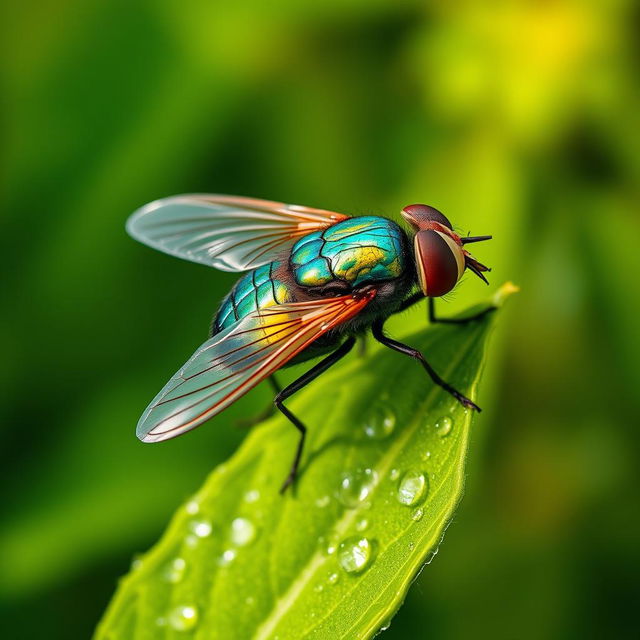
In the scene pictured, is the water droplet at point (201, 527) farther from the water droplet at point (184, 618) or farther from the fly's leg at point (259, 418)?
the fly's leg at point (259, 418)

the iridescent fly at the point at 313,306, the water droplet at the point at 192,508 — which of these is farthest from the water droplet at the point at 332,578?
the water droplet at the point at 192,508

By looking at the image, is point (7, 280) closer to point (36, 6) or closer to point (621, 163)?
point (36, 6)

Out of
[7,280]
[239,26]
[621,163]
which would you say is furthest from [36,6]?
[621,163]

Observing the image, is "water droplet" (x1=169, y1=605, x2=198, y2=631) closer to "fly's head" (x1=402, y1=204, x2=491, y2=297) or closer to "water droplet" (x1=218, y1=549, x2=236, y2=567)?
"water droplet" (x1=218, y1=549, x2=236, y2=567)

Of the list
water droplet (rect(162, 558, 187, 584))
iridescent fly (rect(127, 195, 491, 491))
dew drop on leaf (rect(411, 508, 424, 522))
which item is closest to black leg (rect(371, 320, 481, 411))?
iridescent fly (rect(127, 195, 491, 491))

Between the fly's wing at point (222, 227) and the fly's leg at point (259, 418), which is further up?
the fly's wing at point (222, 227)

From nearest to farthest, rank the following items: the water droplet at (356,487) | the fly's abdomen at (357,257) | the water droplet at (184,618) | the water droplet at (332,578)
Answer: the water droplet at (332,578) → the water droplet at (184,618) → the water droplet at (356,487) → the fly's abdomen at (357,257)
